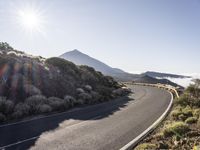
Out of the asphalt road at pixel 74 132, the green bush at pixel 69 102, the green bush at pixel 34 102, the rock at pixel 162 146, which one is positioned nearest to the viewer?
the rock at pixel 162 146

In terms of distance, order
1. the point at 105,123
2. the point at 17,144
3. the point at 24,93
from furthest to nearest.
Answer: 1. the point at 24,93
2. the point at 105,123
3. the point at 17,144

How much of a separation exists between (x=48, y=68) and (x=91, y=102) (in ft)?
19.7

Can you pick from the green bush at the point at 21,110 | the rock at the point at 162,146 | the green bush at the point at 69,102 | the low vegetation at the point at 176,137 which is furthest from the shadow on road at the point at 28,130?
the rock at the point at 162,146

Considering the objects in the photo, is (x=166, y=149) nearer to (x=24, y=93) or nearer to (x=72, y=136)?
(x=72, y=136)

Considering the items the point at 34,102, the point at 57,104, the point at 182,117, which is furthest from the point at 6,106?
the point at 182,117

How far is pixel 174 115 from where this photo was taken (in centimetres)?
1585

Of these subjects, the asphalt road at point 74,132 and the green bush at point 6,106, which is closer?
the asphalt road at point 74,132

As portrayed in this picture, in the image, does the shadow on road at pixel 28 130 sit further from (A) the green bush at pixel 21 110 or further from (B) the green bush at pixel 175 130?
(B) the green bush at pixel 175 130

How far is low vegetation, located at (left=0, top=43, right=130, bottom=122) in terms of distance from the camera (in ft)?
55.5

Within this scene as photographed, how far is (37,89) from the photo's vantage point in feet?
68.7

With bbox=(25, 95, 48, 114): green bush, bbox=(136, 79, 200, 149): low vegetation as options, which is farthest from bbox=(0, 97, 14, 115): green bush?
bbox=(136, 79, 200, 149): low vegetation

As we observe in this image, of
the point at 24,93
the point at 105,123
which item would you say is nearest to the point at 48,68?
the point at 24,93

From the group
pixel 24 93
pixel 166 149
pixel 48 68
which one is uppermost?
pixel 48 68

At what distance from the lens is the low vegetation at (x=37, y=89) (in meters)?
16.9
